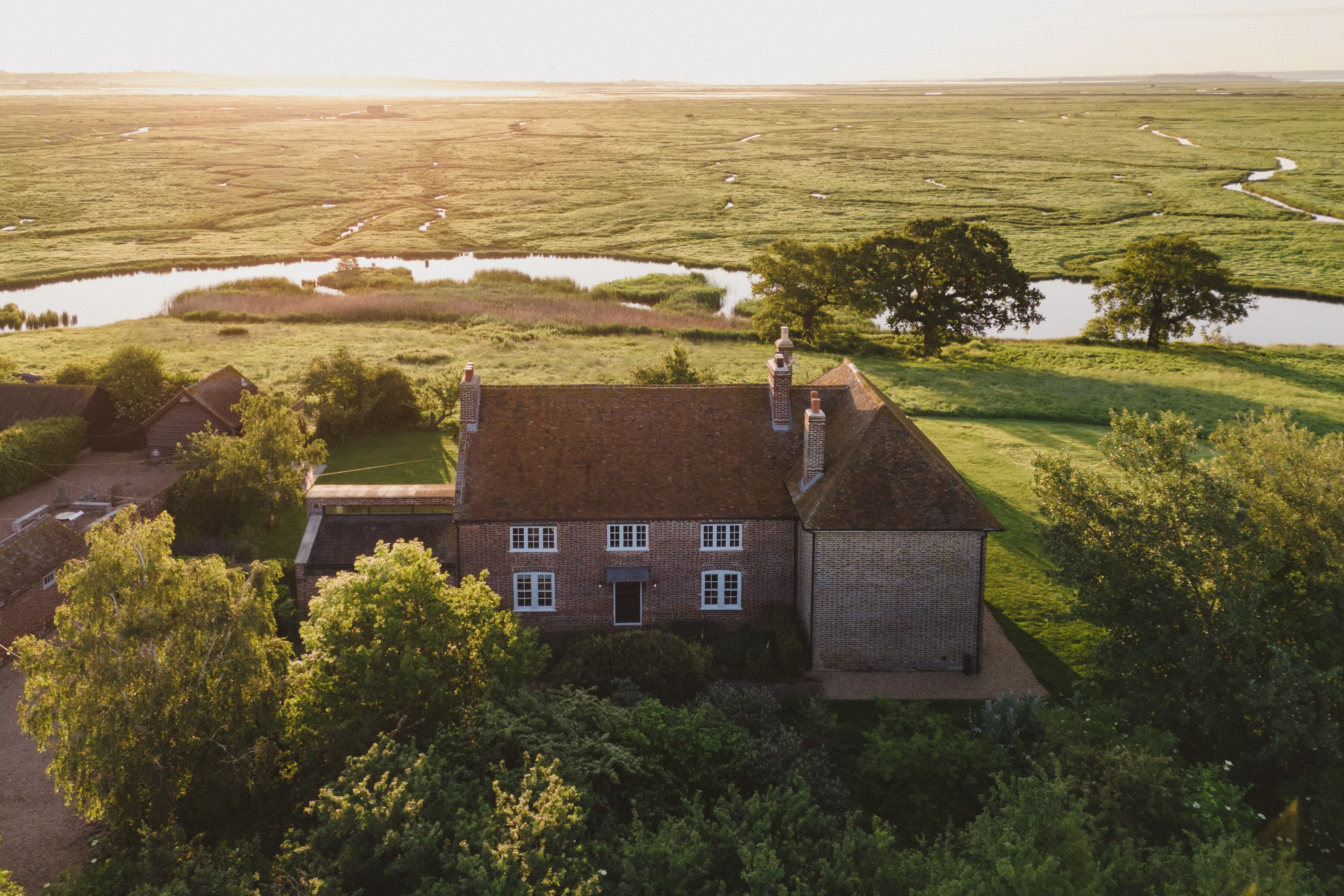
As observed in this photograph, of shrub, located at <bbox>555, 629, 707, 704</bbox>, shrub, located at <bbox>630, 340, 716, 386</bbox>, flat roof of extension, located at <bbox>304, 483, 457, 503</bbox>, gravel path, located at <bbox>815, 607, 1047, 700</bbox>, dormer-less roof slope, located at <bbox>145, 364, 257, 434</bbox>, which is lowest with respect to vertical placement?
gravel path, located at <bbox>815, 607, 1047, 700</bbox>

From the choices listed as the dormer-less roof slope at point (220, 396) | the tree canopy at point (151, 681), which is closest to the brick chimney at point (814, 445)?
the tree canopy at point (151, 681)

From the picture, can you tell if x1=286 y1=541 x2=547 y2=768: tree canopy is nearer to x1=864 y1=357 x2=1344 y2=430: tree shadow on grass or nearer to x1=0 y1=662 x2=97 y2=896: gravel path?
x1=0 y1=662 x2=97 y2=896: gravel path

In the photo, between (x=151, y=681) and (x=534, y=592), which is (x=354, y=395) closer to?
(x=534, y=592)

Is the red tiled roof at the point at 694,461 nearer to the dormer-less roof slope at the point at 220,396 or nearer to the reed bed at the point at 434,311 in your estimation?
the dormer-less roof slope at the point at 220,396

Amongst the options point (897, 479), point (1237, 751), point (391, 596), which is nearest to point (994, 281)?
point (897, 479)

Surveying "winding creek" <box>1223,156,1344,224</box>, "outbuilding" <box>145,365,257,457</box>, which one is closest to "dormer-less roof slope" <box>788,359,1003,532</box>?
"outbuilding" <box>145,365,257,457</box>
